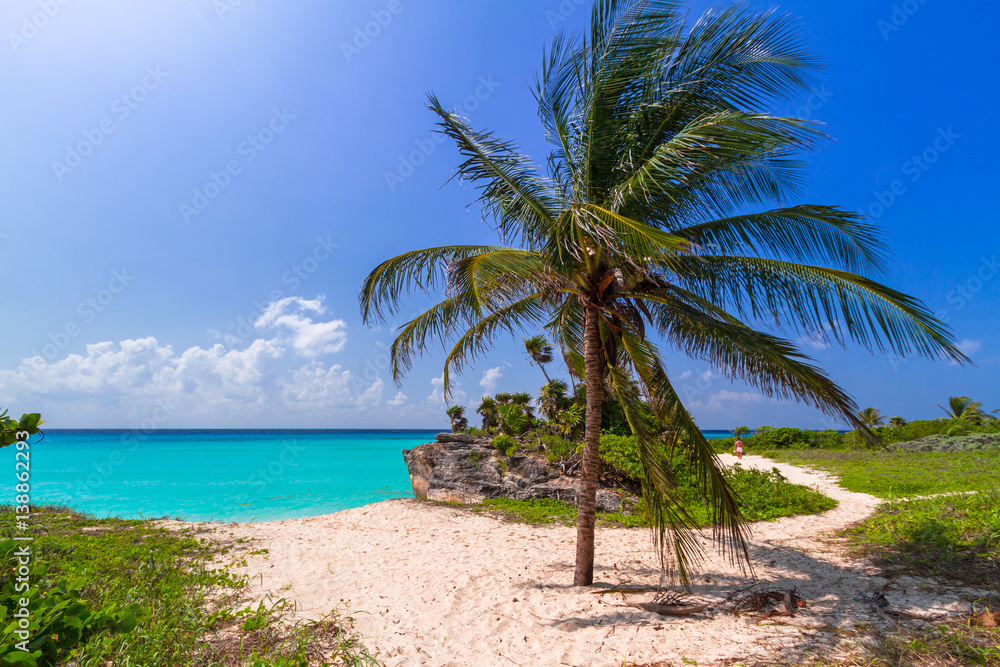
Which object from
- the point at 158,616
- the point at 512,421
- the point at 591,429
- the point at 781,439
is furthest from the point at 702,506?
the point at 781,439

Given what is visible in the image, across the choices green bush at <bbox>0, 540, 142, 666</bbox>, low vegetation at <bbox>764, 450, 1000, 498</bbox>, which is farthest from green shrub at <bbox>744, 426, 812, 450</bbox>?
green bush at <bbox>0, 540, 142, 666</bbox>

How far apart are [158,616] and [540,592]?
13.7 feet

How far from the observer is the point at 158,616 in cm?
432

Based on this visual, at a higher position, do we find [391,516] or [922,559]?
[922,559]

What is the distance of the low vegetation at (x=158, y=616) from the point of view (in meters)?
1.87

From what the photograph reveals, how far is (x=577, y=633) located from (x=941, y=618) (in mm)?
3433

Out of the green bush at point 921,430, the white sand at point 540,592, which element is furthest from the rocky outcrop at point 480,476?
the green bush at point 921,430

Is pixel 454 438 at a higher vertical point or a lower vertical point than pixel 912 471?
higher

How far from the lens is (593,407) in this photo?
215 inches

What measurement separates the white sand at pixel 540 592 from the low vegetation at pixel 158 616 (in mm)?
473

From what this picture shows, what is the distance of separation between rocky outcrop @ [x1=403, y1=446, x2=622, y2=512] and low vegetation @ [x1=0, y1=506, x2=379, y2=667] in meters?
6.67

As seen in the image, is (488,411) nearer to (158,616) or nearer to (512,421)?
(512,421)

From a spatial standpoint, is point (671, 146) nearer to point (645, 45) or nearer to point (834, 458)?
point (645, 45)

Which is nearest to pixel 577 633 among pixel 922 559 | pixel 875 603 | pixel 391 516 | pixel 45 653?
pixel 875 603
